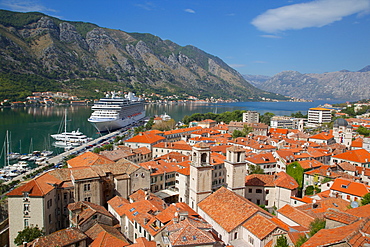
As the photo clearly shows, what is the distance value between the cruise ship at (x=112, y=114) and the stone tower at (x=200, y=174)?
59972mm

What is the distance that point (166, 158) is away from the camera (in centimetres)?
3578

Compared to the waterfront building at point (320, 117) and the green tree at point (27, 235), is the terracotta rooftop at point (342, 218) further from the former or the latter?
the waterfront building at point (320, 117)

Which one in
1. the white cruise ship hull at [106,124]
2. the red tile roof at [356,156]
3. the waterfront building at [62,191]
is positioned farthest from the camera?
the white cruise ship hull at [106,124]

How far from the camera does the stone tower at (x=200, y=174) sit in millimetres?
21375

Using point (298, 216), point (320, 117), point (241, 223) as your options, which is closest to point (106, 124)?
point (241, 223)

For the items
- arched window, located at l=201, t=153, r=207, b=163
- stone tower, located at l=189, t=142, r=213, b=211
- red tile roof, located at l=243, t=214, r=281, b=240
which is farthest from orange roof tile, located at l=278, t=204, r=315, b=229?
arched window, located at l=201, t=153, r=207, b=163

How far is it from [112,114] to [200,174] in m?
64.8

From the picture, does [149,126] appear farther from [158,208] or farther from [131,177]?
[158,208]

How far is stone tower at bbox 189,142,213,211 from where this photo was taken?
21375 millimetres

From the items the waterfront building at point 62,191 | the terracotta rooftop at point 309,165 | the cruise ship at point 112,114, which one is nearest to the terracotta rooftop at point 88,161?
the waterfront building at point 62,191

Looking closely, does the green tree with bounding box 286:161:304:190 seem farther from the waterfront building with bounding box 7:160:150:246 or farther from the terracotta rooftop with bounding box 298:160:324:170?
the waterfront building with bounding box 7:160:150:246

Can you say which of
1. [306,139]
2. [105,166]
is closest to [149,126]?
[306,139]

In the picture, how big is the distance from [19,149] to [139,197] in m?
44.3

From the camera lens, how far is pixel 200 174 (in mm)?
21469
